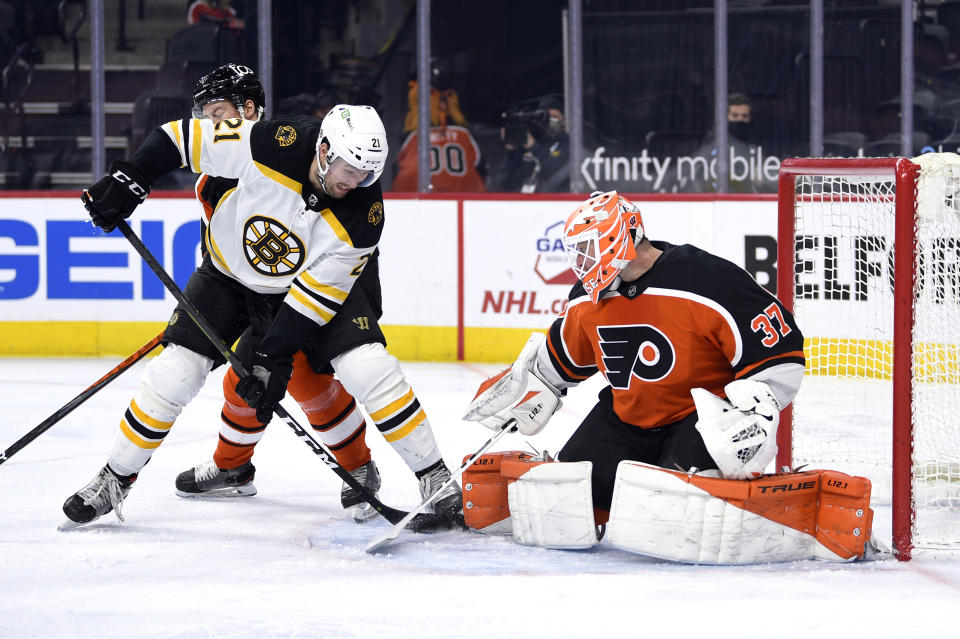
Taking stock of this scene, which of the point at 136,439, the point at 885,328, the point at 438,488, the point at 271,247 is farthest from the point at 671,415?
the point at 885,328

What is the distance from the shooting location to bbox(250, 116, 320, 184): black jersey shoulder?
2928mm

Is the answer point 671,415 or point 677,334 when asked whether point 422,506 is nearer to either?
point 671,415

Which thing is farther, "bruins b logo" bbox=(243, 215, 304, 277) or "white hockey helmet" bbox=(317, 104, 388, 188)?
"bruins b logo" bbox=(243, 215, 304, 277)

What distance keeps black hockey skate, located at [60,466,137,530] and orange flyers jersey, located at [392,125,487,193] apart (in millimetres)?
3506

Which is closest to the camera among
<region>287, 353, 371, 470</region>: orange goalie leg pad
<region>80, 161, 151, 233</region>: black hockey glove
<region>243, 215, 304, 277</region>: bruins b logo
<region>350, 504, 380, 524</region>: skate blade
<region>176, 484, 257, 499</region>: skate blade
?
<region>80, 161, 151, 233</region>: black hockey glove

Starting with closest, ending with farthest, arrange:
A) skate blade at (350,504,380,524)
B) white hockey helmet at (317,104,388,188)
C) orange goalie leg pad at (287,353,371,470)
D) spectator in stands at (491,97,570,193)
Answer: white hockey helmet at (317,104,388,188) → skate blade at (350,504,380,524) → orange goalie leg pad at (287,353,371,470) → spectator in stands at (491,97,570,193)

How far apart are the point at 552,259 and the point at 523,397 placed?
3111 millimetres

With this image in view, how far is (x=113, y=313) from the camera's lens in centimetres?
622

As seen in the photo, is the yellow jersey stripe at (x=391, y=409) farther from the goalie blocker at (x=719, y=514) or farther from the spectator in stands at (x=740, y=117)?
the spectator in stands at (x=740, y=117)

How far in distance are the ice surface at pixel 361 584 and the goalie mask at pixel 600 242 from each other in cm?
62

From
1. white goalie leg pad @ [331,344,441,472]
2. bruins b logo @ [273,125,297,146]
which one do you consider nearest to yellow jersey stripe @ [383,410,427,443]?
white goalie leg pad @ [331,344,441,472]

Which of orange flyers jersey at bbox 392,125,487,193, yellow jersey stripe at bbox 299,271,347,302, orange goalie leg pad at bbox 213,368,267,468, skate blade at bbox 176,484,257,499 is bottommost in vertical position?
skate blade at bbox 176,484,257,499

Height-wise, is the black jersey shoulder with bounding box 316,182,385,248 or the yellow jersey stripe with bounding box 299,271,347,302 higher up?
Answer: the black jersey shoulder with bounding box 316,182,385,248

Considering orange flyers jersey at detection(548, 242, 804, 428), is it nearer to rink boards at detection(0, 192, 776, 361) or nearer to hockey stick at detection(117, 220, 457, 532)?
hockey stick at detection(117, 220, 457, 532)
